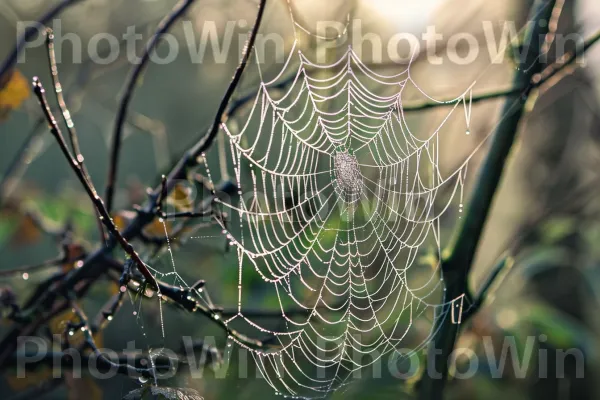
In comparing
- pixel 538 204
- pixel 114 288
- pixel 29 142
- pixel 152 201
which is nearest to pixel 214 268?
pixel 114 288

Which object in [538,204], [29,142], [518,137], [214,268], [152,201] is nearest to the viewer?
[152,201]

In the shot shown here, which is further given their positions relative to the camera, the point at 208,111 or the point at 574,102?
the point at 208,111

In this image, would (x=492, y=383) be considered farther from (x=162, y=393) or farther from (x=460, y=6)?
(x=162, y=393)

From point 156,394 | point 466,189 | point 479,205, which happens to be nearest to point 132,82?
point 156,394

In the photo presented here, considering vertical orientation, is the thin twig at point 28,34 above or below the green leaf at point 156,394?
above

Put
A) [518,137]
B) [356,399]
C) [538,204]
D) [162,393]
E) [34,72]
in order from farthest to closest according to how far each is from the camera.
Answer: [34,72]
[538,204]
[356,399]
[518,137]
[162,393]

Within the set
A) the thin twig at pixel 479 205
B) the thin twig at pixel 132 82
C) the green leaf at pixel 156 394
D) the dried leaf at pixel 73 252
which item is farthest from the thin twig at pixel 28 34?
the thin twig at pixel 479 205

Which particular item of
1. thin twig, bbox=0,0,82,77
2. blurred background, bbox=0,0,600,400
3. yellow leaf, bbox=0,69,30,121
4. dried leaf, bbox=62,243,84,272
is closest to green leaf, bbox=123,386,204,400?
blurred background, bbox=0,0,600,400

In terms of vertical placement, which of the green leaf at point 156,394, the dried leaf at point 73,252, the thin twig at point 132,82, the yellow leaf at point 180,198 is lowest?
the green leaf at point 156,394

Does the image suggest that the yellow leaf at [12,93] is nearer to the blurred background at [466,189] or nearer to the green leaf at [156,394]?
the blurred background at [466,189]

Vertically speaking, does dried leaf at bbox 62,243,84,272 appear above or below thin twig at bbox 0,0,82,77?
below

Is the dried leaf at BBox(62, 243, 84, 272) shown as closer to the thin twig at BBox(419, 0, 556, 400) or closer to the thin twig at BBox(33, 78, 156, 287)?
the thin twig at BBox(33, 78, 156, 287)
